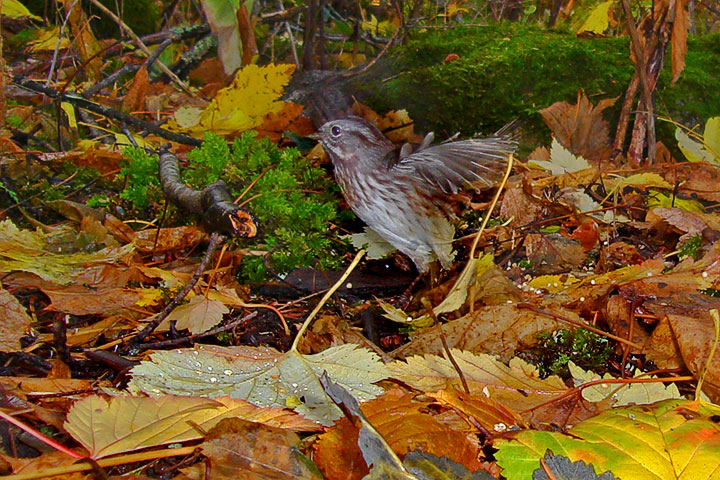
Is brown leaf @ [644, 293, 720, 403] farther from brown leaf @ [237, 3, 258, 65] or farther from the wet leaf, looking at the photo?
brown leaf @ [237, 3, 258, 65]

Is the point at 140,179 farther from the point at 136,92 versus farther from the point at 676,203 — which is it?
the point at 676,203

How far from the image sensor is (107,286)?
190 centimetres

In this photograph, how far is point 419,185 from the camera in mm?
2184

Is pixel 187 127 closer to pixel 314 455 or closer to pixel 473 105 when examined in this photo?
pixel 473 105

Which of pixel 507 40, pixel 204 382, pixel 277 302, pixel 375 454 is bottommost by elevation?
pixel 277 302

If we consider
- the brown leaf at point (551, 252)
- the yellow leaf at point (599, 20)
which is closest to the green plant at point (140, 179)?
the brown leaf at point (551, 252)

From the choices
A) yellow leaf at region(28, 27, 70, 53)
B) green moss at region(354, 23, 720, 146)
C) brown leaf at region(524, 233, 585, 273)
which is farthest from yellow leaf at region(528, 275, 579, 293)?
yellow leaf at region(28, 27, 70, 53)

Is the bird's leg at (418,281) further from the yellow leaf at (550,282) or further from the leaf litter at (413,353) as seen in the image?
the yellow leaf at (550,282)

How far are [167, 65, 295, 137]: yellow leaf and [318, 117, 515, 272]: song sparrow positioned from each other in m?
0.82

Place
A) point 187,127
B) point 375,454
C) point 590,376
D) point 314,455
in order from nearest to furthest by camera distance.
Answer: point 375,454
point 314,455
point 590,376
point 187,127

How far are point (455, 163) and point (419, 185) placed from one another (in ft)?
0.55

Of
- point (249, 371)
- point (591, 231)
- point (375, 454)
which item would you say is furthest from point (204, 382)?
point (591, 231)

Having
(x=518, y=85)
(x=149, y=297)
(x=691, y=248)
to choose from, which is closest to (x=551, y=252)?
(x=691, y=248)

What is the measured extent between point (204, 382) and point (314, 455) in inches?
13.1
